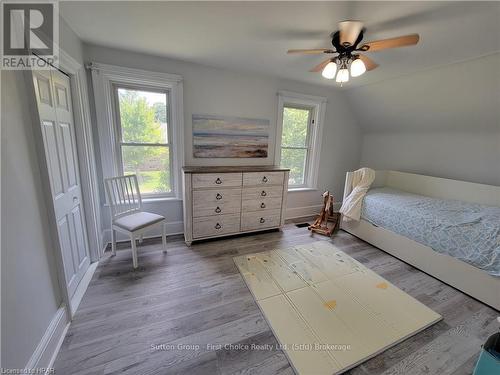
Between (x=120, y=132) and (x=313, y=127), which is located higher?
(x=313, y=127)

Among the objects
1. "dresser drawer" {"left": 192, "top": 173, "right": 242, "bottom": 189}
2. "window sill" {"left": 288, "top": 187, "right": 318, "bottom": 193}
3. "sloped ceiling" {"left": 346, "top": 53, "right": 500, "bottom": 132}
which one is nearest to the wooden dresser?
"dresser drawer" {"left": 192, "top": 173, "right": 242, "bottom": 189}

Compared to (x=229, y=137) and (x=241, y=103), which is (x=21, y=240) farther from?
(x=241, y=103)

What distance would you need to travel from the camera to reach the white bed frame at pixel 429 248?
1.85m

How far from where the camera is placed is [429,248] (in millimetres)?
2199

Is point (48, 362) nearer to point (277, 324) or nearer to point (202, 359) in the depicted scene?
point (202, 359)

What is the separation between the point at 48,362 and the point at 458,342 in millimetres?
2726

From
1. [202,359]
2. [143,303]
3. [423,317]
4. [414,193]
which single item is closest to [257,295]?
[202,359]

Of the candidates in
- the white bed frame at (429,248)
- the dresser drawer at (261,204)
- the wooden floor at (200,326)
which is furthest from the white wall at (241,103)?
the wooden floor at (200,326)

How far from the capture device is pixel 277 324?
1.57 meters

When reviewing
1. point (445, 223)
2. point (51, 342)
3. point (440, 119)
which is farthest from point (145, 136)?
point (440, 119)

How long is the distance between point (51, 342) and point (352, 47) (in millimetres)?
3028

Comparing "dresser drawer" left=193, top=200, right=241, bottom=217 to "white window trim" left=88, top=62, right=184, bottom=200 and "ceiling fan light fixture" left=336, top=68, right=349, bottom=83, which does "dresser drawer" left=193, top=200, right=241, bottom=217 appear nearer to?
"white window trim" left=88, top=62, right=184, bottom=200

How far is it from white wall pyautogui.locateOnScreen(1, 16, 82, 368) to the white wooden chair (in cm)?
75

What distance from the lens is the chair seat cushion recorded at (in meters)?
2.14
